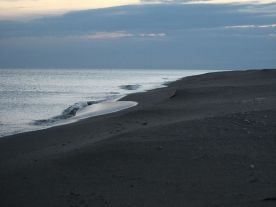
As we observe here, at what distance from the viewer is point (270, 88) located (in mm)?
28250

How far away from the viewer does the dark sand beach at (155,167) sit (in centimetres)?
804

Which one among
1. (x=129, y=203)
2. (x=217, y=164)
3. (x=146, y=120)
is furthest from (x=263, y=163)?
(x=146, y=120)

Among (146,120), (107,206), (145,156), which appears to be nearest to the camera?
(107,206)

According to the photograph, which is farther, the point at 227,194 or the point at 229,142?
the point at 229,142

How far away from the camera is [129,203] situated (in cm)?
782

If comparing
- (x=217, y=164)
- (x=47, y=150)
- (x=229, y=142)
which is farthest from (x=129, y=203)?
(x=47, y=150)

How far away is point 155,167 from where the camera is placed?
964 cm

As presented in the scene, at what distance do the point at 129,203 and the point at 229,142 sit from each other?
4.08 metres

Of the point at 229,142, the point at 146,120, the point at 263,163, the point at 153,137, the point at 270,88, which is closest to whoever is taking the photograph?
the point at 263,163

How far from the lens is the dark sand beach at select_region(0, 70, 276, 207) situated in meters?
8.04

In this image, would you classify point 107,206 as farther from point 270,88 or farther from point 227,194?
point 270,88

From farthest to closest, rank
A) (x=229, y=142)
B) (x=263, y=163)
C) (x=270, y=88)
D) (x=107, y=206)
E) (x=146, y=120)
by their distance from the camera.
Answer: (x=270, y=88)
(x=146, y=120)
(x=229, y=142)
(x=263, y=163)
(x=107, y=206)

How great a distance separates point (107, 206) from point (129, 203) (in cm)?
38

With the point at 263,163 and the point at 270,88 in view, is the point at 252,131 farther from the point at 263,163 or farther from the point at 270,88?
the point at 270,88
